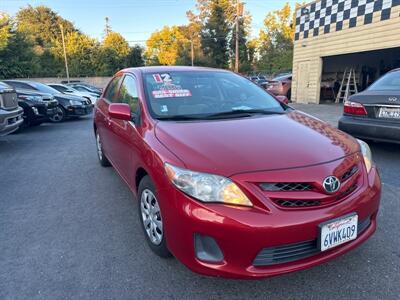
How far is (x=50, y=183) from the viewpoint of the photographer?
4.03m

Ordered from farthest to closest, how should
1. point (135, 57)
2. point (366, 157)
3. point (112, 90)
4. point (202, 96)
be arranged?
1. point (135, 57)
2. point (112, 90)
3. point (202, 96)
4. point (366, 157)

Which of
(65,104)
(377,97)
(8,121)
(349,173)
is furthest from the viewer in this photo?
(65,104)

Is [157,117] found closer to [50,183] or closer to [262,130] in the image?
[262,130]

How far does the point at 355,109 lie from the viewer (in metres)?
4.54

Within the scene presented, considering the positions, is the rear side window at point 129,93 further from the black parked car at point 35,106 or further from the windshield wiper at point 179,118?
the black parked car at point 35,106

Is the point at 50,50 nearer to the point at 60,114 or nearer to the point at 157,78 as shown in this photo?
the point at 60,114

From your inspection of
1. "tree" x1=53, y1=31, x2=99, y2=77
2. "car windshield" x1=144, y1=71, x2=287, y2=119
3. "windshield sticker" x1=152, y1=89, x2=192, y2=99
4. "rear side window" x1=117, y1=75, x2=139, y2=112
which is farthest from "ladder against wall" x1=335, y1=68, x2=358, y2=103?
"tree" x1=53, y1=31, x2=99, y2=77

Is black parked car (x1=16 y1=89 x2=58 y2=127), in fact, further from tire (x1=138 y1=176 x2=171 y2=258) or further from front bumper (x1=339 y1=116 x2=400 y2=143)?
front bumper (x1=339 y1=116 x2=400 y2=143)

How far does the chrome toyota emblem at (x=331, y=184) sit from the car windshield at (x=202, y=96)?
107 centimetres

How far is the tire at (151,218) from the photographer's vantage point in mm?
2168

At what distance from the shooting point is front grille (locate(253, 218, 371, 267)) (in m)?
1.70

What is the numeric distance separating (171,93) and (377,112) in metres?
3.13

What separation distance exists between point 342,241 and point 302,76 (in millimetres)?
12327

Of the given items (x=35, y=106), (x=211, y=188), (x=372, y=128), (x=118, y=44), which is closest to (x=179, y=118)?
(x=211, y=188)
